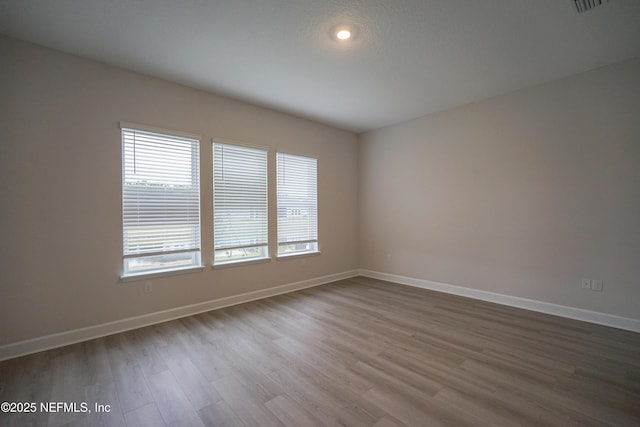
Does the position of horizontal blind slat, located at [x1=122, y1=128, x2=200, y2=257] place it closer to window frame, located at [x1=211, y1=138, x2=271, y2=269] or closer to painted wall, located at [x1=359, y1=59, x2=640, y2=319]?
window frame, located at [x1=211, y1=138, x2=271, y2=269]

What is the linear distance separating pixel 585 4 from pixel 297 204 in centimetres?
393

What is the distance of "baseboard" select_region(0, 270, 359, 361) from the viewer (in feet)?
8.27

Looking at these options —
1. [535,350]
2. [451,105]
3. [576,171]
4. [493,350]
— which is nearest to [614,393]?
[535,350]

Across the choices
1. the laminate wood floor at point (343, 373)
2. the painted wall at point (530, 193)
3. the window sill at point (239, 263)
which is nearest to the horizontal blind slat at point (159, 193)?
the window sill at point (239, 263)

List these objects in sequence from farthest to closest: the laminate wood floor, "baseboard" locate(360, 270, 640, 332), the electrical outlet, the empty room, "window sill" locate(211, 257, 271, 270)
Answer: "window sill" locate(211, 257, 271, 270) < the electrical outlet < "baseboard" locate(360, 270, 640, 332) < the empty room < the laminate wood floor

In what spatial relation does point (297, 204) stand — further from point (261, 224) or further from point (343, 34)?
point (343, 34)

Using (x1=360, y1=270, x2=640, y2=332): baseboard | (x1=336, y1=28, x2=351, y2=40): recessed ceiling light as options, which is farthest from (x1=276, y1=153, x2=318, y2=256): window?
(x1=336, y1=28, x2=351, y2=40): recessed ceiling light

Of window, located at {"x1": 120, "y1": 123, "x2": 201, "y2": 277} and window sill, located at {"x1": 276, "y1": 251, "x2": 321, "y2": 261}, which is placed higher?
window, located at {"x1": 120, "y1": 123, "x2": 201, "y2": 277}

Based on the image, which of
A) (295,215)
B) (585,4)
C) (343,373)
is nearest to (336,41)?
(585,4)

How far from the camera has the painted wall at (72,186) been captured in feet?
8.27

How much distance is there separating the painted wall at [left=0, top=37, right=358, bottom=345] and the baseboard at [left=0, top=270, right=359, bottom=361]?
59 millimetres

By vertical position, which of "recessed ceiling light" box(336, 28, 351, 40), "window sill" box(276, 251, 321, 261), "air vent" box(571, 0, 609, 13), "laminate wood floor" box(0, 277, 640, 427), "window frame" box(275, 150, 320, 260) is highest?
"recessed ceiling light" box(336, 28, 351, 40)

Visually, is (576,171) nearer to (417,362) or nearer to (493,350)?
(493,350)

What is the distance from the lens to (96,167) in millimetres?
2910
